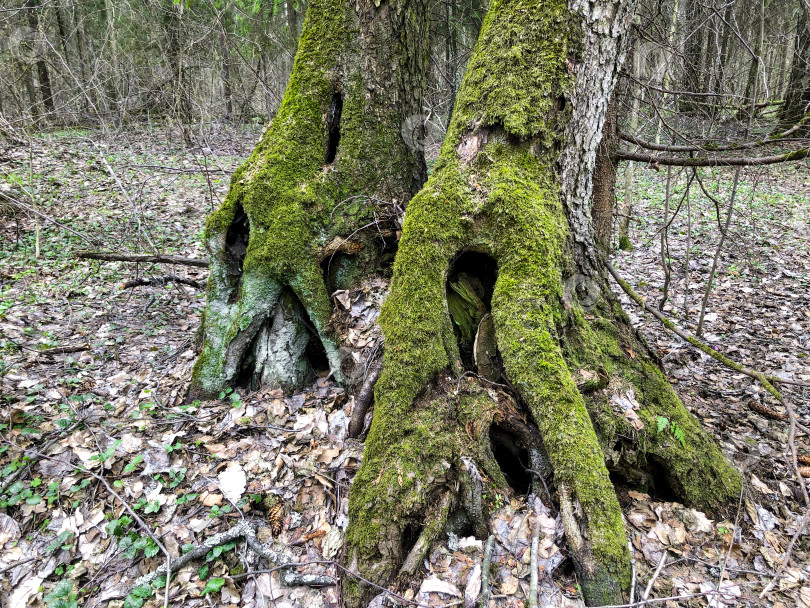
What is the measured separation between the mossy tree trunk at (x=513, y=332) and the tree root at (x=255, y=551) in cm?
27

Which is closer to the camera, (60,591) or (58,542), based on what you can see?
(60,591)

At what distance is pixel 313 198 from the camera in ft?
11.7

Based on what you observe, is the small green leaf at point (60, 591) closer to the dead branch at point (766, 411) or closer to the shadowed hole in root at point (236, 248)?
the shadowed hole in root at point (236, 248)

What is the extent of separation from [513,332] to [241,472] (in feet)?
6.98

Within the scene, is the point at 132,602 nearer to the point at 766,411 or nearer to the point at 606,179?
the point at 606,179

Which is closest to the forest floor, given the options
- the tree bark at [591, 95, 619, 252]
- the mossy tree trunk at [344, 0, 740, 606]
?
the mossy tree trunk at [344, 0, 740, 606]

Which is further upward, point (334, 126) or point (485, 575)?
point (334, 126)

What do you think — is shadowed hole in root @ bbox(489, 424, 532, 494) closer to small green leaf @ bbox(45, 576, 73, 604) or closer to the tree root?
the tree root

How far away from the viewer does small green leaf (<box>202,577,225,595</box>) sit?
242 cm

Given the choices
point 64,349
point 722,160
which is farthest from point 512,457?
point 64,349

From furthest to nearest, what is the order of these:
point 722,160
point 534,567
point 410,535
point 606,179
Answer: point 606,179 < point 722,160 < point 410,535 < point 534,567

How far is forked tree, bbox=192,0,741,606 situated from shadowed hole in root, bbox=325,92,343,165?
1268 mm

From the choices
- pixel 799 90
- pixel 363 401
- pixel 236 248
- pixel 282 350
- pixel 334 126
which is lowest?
pixel 363 401

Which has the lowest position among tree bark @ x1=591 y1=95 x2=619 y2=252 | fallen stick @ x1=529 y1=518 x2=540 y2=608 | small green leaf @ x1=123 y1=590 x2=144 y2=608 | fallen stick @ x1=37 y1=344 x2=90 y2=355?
small green leaf @ x1=123 y1=590 x2=144 y2=608
